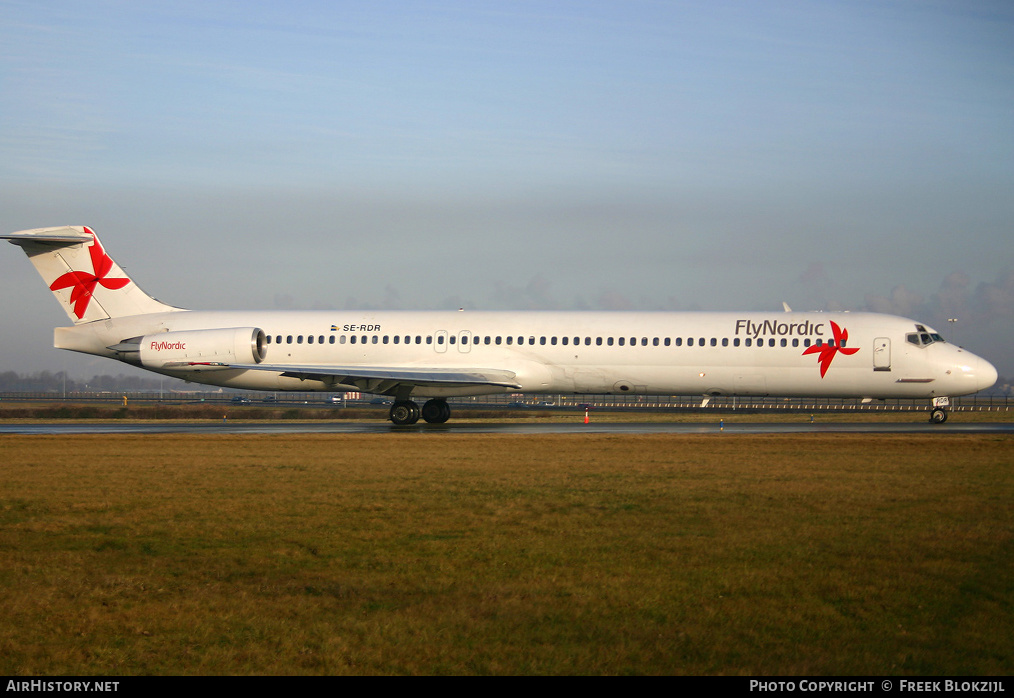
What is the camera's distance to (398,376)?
29.9 meters

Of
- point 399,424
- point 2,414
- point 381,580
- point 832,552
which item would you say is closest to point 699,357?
point 399,424

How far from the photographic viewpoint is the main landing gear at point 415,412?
31203 millimetres

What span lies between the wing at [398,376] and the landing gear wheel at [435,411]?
1591 mm

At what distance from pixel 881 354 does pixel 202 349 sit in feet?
76.6

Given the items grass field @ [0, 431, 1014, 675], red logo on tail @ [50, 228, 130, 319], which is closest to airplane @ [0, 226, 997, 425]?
red logo on tail @ [50, 228, 130, 319]

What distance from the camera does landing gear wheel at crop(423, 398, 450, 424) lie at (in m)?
32.2

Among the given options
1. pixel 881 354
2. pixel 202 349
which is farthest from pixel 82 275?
pixel 881 354

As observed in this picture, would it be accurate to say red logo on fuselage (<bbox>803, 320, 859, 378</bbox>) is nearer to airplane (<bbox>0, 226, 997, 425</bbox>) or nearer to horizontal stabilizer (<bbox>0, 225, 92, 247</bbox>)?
airplane (<bbox>0, 226, 997, 425</bbox>)

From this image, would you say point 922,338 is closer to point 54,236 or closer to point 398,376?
point 398,376

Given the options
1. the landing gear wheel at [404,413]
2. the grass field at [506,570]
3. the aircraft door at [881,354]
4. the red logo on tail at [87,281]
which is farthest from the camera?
the red logo on tail at [87,281]

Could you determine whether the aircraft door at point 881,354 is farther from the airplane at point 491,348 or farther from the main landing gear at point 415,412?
the main landing gear at point 415,412

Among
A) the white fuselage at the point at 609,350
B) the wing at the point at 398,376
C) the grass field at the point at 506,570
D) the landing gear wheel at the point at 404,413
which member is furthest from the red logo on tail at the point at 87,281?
the grass field at the point at 506,570

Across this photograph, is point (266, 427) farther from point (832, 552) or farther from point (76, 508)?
point (832, 552)

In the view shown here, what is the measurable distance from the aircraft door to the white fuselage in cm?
3
